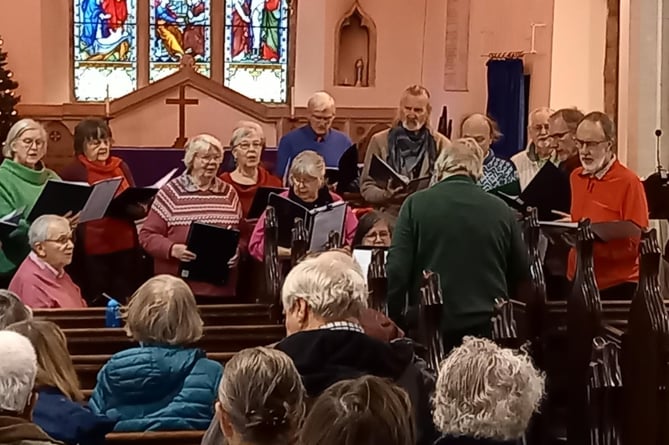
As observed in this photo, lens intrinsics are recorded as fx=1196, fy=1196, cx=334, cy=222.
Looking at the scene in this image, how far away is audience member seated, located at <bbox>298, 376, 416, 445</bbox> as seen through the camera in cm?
203

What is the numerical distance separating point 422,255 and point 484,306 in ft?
0.94

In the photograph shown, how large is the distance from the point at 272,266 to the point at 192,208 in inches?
24.3

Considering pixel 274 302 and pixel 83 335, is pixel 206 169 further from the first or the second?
pixel 83 335

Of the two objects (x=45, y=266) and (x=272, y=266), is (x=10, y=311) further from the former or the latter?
(x=272, y=266)

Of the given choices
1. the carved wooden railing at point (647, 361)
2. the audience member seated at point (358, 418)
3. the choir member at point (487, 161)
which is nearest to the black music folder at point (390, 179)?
the choir member at point (487, 161)

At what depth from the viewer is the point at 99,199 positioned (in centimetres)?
561

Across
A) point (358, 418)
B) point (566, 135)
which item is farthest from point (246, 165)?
point (358, 418)

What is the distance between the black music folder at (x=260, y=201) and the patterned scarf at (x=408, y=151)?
2.69 ft

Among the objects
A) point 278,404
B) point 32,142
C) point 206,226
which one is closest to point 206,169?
point 206,226

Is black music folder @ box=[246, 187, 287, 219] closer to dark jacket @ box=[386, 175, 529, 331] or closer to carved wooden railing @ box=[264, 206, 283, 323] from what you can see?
carved wooden railing @ box=[264, 206, 283, 323]

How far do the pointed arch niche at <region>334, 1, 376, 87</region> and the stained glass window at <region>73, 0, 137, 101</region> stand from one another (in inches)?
91.5

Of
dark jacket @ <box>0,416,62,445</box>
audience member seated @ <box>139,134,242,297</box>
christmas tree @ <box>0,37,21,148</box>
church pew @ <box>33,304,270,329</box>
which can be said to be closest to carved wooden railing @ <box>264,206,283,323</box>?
church pew @ <box>33,304,270,329</box>

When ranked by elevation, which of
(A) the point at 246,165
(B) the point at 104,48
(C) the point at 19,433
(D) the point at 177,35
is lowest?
(C) the point at 19,433

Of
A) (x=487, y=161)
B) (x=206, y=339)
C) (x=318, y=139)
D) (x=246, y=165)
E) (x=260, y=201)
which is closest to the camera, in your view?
(x=206, y=339)
